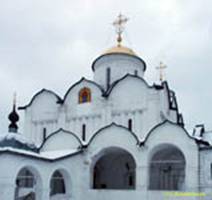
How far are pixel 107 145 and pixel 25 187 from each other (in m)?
5.09

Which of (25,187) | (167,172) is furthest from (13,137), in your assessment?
(167,172)

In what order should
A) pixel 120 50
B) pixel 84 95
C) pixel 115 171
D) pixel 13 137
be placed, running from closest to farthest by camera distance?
pixel 13 137
pixel 115 171
pixel 84 95
pixel 120 50

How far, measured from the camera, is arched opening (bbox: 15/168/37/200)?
20.8m

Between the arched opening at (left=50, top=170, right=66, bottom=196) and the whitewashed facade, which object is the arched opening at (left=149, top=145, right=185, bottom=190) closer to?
the whitewashed facade

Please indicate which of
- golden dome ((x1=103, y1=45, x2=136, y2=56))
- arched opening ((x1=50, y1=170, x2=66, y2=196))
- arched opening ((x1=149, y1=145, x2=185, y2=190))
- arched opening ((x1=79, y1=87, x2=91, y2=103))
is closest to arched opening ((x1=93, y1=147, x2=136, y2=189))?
arched opening ((x1=149, y1=145, x2=185, y2=190))

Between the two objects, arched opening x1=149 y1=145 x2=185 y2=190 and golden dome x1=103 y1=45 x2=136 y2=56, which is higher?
golden dome x1=103 y1=45 x2=136 y2=56

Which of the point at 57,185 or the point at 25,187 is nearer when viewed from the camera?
the point at 25,187

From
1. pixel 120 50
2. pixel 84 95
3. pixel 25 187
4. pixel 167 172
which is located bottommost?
pixel 25 187

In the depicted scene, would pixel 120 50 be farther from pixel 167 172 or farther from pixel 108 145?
pixel 167 172

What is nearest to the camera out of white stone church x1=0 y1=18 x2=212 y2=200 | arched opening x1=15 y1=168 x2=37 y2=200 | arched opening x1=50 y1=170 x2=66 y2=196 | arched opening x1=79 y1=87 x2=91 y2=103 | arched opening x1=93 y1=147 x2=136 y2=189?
white stone church x1=0 y1=18 x2=212 y2=200

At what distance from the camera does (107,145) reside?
19.9m

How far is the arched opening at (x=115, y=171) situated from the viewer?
2183cm

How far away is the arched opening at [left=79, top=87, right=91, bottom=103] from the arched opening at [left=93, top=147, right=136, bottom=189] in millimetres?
3210

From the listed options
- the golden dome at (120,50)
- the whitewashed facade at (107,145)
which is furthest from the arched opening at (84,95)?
the golden dome at (120,50)
